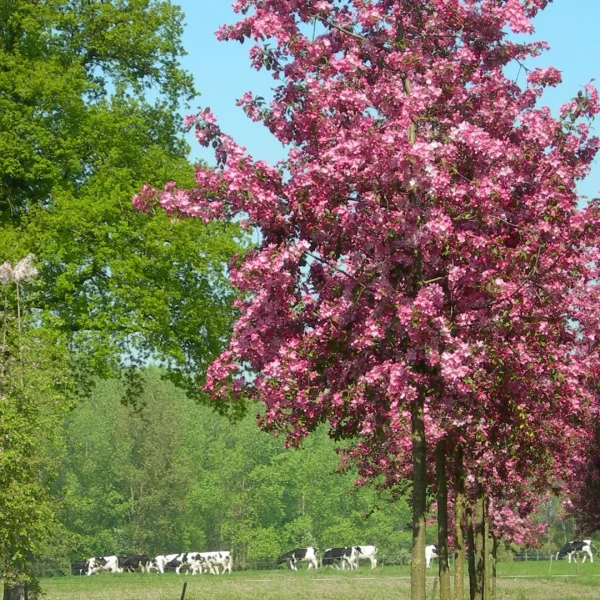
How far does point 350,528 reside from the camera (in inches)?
4626

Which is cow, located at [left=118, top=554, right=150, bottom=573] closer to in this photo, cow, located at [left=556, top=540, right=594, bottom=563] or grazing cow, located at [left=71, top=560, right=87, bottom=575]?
grazing cow, located at [left=71, top=560, right=87, bottom=575]

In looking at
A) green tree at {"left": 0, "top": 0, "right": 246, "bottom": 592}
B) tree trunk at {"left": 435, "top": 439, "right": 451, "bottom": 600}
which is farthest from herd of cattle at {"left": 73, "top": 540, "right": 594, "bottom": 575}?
tree trunk at {"left": 435, "top": 439, "right": 451, "bottom": 600}

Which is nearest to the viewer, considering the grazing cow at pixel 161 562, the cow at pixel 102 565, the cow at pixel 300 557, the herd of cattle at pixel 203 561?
the herd of cattle at pixel 203 561

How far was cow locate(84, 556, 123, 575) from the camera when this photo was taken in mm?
100062

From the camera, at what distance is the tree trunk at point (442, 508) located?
68.2 ft

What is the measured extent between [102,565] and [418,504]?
90.0 meters

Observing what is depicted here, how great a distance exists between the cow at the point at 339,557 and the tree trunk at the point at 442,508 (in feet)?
263

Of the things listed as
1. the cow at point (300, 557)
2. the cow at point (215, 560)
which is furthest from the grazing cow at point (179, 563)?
the cow at point (300, 557)

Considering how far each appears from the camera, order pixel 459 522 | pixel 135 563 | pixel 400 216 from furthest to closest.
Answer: pixel 135 563 → pixel 459 522 → pixel 400 216

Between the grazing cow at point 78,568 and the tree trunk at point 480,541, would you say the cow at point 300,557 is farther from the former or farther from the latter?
the tree trunk at point 480,541

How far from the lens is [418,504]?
53.6 ft

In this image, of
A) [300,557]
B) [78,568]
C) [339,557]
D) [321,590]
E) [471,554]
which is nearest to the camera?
[471,554]

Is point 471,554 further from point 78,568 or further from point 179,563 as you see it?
point 78,568

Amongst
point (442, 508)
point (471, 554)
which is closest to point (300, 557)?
point (471, 554)
